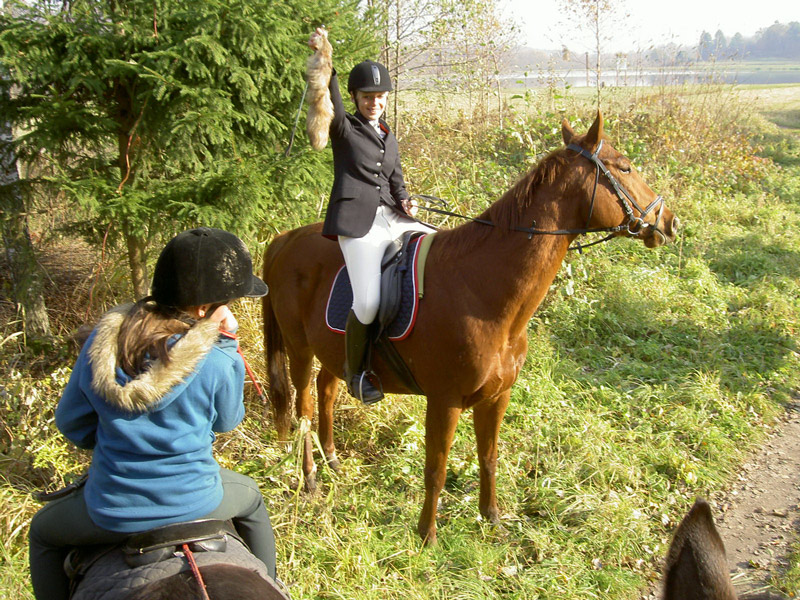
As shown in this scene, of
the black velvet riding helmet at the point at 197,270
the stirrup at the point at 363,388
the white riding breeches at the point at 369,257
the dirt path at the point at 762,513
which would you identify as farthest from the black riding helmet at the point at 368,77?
the dirt path at the point at 762,513

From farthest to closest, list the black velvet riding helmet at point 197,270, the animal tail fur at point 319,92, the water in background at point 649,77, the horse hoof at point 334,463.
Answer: the water in background at point 649,77, the horse hoof at point 334,463, the animal tail fur at point 319,92, the black velvet riding helmet at point 197,270

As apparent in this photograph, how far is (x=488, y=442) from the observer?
3652 millimetres

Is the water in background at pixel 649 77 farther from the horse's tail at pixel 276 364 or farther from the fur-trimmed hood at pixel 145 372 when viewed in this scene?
the fur-trimmed hood at pixel 145 372

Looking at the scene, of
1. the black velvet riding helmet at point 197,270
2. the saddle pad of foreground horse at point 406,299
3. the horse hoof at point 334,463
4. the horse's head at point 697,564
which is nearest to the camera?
the horse's head at point 697,564

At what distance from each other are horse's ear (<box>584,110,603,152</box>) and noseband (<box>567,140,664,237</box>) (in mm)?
26

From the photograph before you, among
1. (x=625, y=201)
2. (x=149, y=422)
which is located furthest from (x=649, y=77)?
(x=149, y=422)

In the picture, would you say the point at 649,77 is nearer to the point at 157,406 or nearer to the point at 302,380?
the point at 302,380

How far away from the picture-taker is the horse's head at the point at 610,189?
10.2 feet

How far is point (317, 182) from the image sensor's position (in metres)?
4.68

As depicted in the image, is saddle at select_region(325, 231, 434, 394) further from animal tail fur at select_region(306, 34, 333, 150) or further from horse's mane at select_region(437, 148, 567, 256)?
animal tail fur at select_region(306, 34, 333, 150)

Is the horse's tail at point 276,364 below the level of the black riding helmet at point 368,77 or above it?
below

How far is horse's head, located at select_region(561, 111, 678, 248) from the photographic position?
10.2 feet

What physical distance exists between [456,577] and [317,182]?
308cm

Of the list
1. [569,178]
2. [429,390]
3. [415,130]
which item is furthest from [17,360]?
[415,130]
